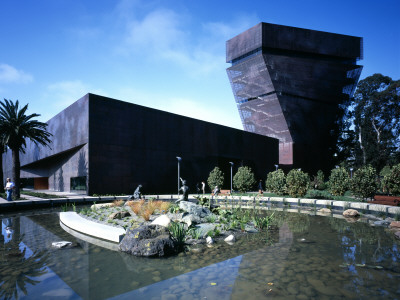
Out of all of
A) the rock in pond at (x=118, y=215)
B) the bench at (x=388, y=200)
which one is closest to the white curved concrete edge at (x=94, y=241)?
the rock in pond at (x=118, y=215)

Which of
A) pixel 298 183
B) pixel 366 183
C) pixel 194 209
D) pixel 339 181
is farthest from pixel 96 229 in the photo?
pixel 339 181

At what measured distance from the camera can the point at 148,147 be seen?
3067cm

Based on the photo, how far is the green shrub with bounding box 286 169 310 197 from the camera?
23.1 meters

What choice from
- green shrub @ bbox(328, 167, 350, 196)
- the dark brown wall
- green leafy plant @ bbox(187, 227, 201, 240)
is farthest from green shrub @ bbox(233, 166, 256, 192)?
green leafy plant @ bbox(187, 227, 201, 240)

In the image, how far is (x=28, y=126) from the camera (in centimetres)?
2572

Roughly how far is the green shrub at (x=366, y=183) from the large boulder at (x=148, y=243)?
1683 centimetres

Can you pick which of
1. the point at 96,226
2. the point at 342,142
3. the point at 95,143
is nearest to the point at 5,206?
the point at 95,143

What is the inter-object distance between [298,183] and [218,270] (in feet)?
61.6

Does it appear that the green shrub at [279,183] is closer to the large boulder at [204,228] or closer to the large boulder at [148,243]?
the large boulder at [204,228]

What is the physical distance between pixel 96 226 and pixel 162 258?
376 centimetres

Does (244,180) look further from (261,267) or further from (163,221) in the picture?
(261,267)

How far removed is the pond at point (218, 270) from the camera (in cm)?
502

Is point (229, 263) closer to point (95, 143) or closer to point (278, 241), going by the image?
point (278, 241)

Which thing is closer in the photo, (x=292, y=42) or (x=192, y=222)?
(x=192, y=222)
